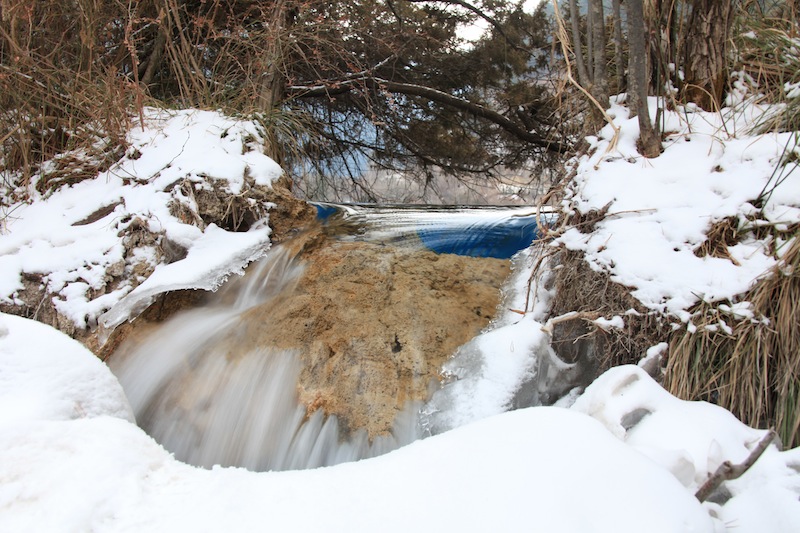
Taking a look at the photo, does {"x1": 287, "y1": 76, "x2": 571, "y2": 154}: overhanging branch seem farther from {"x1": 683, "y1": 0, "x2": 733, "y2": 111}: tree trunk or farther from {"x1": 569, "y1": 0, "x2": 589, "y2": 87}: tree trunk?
{"x1": 683, "y1": 0, "x2": 733, "y2": 111}: tree trunk

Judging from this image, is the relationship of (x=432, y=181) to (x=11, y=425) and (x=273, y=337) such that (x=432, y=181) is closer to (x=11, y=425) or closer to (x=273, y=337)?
(x=273, y=337)

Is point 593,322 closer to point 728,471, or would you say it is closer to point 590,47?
point 728,471

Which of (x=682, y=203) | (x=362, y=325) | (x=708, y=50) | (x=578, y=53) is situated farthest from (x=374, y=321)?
(x=708, y=50)

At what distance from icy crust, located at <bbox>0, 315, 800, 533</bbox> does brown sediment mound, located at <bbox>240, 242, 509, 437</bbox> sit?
0.86m

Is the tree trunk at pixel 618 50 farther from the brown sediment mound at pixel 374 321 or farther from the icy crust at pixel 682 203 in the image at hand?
the brown sediment mound at pixel 374 321

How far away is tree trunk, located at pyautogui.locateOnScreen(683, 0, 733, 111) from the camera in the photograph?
2.41 metres

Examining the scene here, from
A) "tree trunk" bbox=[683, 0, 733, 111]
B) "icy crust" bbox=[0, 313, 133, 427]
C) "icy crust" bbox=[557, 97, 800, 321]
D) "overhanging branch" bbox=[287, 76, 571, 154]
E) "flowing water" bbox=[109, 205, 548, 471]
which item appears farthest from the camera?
"overhanging branch" bbox=[287, 76, 571, 154]

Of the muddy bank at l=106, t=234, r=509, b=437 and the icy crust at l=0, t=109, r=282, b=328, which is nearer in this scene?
the muddy bank at l=106, t=234, r=509, b=437

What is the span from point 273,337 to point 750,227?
82.4 inches

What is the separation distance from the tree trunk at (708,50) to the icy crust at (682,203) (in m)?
0.13

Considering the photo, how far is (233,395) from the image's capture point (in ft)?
7.41

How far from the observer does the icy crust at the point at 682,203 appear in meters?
1.75

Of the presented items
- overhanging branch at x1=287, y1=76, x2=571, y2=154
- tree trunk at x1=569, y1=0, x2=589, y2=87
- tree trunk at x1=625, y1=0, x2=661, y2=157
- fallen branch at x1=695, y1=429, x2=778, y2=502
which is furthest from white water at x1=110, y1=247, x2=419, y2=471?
overhanging branch at x1=287, y1=76, x2=571, y2=154

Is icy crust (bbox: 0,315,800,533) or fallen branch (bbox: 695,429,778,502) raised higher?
icy crust (bbox: 0,315,800,533)
